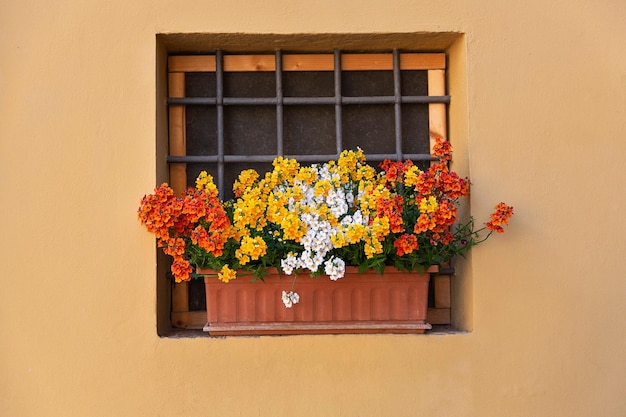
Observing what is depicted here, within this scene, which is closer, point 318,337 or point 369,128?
point 318,337

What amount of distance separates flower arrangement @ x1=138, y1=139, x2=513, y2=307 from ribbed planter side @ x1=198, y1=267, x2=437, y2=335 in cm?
7

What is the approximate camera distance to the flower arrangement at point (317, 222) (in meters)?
2.63

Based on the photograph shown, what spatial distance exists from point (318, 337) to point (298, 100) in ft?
3.11

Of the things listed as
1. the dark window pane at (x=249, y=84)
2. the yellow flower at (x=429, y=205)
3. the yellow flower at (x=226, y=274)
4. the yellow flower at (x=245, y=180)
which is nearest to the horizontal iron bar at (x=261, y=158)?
the yellow flower at (x=245, y=180)

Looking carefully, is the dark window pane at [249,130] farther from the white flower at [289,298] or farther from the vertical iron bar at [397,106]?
the white flower at [289,298]

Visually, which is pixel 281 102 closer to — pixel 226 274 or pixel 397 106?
pixel 397 106

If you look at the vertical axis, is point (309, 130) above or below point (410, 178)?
above

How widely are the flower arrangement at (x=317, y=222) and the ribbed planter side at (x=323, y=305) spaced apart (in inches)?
2.7

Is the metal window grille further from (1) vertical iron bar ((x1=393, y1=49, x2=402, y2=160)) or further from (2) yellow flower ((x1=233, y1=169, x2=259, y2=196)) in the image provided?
(2) yellow flower ((x1=233, y1=169, x2=259, y2=196))

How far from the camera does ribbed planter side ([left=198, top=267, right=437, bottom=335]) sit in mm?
2768

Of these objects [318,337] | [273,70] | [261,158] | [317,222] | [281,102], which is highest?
[273,70]

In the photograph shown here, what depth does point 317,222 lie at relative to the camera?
8.69ft

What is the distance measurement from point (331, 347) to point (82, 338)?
91 cm

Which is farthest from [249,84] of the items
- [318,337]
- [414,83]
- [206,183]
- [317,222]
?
[318,337]
